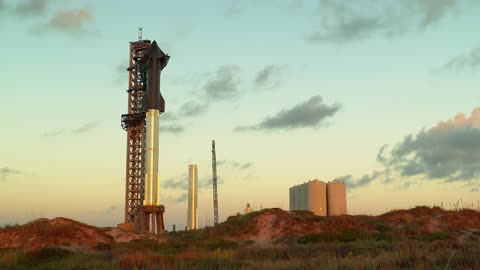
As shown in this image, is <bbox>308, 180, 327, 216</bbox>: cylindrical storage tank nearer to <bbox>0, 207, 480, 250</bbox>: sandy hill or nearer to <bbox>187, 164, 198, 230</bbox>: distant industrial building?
<bbox>187, 164, 198, 230</bbox>: distant industrial building

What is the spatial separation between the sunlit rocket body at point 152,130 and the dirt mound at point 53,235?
1657 cm

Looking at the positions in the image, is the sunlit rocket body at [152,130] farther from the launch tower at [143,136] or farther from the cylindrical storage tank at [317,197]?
the cylindrical storage tank at [317,197]

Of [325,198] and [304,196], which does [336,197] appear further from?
[304,196]

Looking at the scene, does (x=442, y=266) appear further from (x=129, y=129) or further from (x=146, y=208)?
(x=129, y=129)

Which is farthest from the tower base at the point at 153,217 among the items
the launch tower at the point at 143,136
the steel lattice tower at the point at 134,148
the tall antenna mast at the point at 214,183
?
the tall antenna mast at the point at 214,183

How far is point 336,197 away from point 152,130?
2864 cm

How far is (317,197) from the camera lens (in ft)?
244

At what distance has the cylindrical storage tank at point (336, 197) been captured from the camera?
73.9m

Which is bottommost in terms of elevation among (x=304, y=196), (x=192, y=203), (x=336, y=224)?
(x=336, y=224)

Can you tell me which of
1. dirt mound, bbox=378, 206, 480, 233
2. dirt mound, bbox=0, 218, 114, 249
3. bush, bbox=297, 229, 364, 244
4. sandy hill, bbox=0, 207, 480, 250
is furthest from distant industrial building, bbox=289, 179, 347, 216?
dirt mound, bbox=0, 218, 114, 249

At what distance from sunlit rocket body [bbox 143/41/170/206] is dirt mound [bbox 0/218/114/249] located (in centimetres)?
1657

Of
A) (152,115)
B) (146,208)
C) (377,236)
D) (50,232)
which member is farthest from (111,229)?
(377,236)

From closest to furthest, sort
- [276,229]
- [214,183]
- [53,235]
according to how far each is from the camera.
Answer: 1. [53,235]
2. [276,229]
3. [214,183]

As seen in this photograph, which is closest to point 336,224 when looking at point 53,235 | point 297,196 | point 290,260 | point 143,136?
point 53,235
